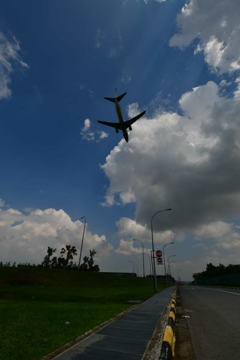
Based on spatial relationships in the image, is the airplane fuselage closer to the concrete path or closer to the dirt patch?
the dirt patch

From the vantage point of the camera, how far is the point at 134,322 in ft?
27.5

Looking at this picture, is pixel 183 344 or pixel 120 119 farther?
pixel 120 119

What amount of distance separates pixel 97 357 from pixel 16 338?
2371 millimetres

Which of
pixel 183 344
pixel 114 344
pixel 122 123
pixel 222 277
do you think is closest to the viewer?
pixel 114 344

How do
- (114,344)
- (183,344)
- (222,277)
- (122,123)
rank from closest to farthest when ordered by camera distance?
(114,344) → (183,344) → (122,123) → (222,277)

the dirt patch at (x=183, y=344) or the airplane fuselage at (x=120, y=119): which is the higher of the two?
the airplane fuselage at (x=120, y=119)

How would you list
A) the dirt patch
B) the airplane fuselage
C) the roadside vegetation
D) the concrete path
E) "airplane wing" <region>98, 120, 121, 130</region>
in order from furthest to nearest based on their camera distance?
→ 1. the roadside vegetation
2. "airplane wing" <region>98, 120, 121, 130</region>
3. the airplane fuselage
4. the dirt patch
5. the concrete path

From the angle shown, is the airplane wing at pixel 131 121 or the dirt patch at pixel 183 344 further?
the airplane wing at pixel 131 121

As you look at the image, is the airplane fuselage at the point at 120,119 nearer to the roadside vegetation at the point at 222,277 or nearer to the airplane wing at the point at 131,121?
the airplane wing at the point at 131,121

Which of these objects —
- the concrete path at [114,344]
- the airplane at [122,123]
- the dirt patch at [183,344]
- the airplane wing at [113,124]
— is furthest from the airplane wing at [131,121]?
the concrete path at [114,344]

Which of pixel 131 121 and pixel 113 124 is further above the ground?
pixel 131 121

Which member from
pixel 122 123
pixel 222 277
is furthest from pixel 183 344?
pixel 222 277

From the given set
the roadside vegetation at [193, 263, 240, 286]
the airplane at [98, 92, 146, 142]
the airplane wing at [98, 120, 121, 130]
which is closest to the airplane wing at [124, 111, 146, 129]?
the airplane at [98, 92, 146, 142]

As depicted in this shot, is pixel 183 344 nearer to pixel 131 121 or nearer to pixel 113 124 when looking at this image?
pixel 131 121
